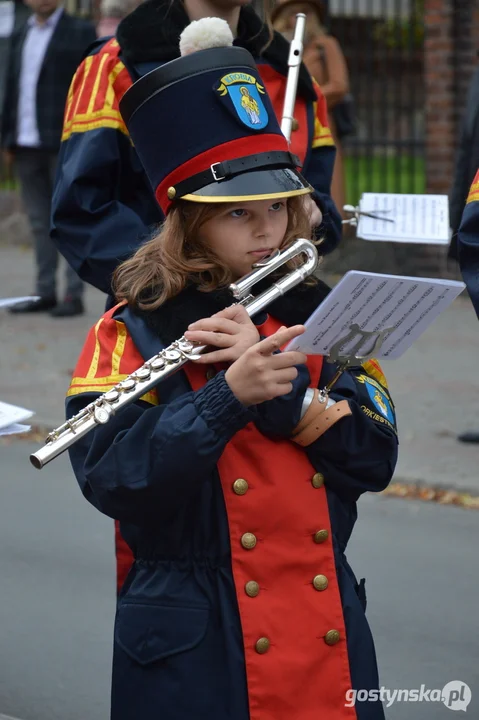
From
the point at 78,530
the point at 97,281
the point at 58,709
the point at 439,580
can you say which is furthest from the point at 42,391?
the point at 97,281

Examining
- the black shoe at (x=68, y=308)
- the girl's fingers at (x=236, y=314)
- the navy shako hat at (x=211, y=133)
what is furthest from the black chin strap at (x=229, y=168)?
the black shoe at (x=68, y=308)

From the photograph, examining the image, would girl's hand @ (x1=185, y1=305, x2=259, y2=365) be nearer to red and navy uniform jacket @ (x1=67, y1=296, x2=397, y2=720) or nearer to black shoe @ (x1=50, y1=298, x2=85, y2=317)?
red and navy uniform jacket @ (x1=67, y1=296, x2=397, y2=720)

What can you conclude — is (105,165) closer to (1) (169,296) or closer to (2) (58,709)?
(1) (169,296)

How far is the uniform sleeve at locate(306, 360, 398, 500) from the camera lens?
8.70 feet

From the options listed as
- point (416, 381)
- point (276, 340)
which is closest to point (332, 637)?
point (276, 340)

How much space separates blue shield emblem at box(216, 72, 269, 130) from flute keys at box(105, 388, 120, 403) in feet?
1.95

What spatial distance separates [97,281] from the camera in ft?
11.8

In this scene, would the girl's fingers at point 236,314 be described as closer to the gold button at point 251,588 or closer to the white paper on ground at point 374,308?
the white paper on ground at point 374,308

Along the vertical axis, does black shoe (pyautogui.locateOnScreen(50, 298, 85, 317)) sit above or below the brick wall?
below

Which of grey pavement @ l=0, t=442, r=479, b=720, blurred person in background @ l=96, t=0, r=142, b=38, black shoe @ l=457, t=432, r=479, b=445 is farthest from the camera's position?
blurred person in background @ l=96, t=0, r=142, b=38

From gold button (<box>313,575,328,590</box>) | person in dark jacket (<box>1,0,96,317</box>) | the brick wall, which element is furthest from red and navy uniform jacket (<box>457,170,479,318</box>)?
the brick wall

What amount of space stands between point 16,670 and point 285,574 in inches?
82.6

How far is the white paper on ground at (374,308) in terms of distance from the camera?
2.37 metres

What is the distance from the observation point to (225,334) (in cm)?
245
